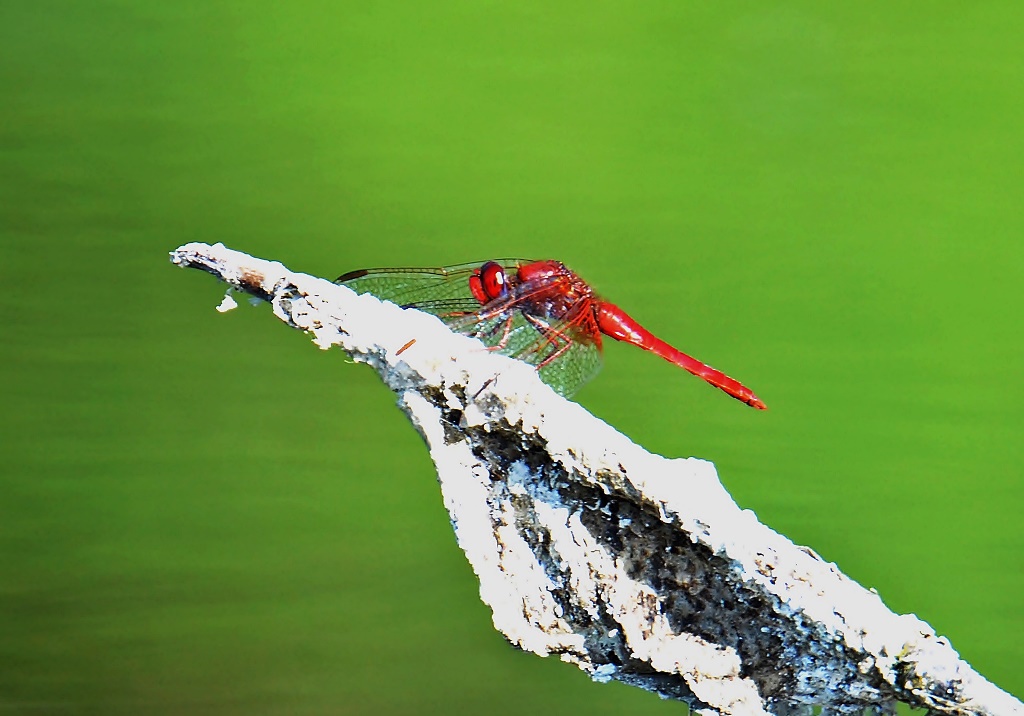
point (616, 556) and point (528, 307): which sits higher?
point (528, 307)

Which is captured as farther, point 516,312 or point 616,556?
point 516,312

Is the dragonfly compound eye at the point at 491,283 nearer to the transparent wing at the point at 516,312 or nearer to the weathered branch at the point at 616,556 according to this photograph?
the transparent wing at the point at 516,312

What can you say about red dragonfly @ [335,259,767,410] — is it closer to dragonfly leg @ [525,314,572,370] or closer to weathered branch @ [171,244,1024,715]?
dragonfly leg @ [525,314,572,370]

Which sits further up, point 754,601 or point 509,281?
point 509,281

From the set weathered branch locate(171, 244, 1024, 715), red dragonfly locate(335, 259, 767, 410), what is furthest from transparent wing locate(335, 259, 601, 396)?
weathered branch locate(171, 244, 1024, 715)

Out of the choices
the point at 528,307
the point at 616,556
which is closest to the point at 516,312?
the point at 528,307

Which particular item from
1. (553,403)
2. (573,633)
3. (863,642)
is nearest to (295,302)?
(553,403)

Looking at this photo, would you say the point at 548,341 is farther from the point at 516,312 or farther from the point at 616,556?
the point at 616,556

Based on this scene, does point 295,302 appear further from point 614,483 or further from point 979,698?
point 979,698
